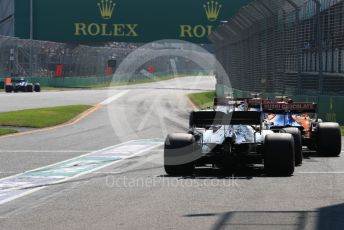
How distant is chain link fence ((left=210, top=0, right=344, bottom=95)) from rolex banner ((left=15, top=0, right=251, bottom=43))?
34652mm

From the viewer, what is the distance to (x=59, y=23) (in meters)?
83.9

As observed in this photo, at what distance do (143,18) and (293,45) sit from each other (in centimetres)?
4821

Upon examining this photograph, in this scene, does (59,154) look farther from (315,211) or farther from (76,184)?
(315,211)

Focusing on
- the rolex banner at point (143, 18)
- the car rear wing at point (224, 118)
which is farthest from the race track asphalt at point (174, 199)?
the rolex banner at point (143, 18)

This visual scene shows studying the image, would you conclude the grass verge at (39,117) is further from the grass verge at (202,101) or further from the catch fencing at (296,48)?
the grass verge at (202,101)

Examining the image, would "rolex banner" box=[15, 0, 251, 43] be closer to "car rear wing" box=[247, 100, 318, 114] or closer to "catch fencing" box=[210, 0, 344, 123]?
"catch fencing" box=[210, 0, 344, 123]

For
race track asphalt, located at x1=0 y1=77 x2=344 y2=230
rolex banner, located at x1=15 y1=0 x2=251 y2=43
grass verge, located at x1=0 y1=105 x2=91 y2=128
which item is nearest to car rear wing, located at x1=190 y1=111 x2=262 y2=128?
race track asphalt, located at x1=0 y1=77 x2=344 y2=230

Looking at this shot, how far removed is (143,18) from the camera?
272 feet

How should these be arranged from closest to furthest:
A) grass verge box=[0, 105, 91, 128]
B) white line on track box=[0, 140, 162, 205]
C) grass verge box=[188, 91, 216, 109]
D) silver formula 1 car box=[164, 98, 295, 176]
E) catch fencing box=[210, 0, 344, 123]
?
white line on track box=[0, 140, 162, 205], silver formula 1 car box=[164, 98, 295, 176], catch fencing box=[210, 0, 344, 123], grass verge box=[0, 105, 91, 128], grass verge box=[188, 91, 216, 109]

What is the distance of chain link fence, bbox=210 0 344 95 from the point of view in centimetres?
3162

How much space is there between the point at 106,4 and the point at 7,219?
242ft

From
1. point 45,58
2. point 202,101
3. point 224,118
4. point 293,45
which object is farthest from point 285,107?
point 45,58

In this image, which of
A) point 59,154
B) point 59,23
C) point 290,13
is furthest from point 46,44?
point 59,154

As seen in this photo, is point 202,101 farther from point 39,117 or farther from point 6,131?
point 6,131
